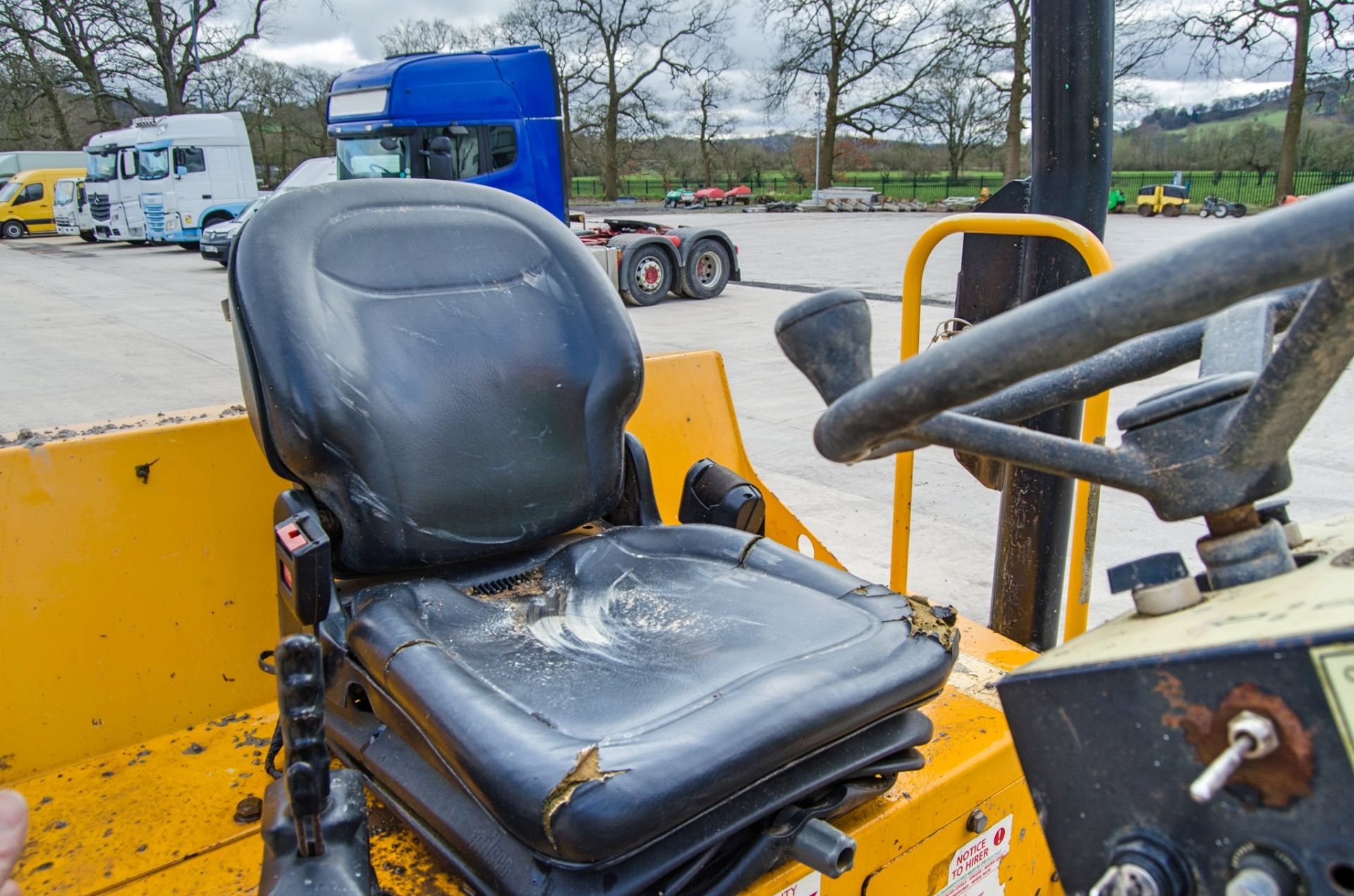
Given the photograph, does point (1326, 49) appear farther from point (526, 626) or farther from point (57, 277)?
point (526, 626)

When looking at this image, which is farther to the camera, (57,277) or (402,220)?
(57,277)

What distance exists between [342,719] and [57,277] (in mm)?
17181

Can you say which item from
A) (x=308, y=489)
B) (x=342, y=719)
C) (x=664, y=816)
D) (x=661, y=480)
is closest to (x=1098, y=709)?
(x=664, y=816)

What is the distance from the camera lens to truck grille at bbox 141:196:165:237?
19875 mm

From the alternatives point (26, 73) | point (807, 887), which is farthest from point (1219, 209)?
point (26, 73)

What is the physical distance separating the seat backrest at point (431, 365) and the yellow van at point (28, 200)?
2719 centimetres

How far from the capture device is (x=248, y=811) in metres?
1.57

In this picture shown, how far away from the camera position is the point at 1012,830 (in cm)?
165

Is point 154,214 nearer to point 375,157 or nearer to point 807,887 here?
point 375,157

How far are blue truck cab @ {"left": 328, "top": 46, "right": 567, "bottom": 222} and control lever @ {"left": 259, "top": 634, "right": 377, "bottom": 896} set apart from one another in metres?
11.3

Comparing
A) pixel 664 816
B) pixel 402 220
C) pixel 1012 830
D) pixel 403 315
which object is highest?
pixel 402 220

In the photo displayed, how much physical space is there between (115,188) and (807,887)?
2319cm

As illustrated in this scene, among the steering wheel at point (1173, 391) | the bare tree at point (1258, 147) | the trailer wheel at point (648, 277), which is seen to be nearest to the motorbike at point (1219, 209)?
the bare tree at point (1258, 147)

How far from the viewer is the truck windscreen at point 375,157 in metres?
12.1
